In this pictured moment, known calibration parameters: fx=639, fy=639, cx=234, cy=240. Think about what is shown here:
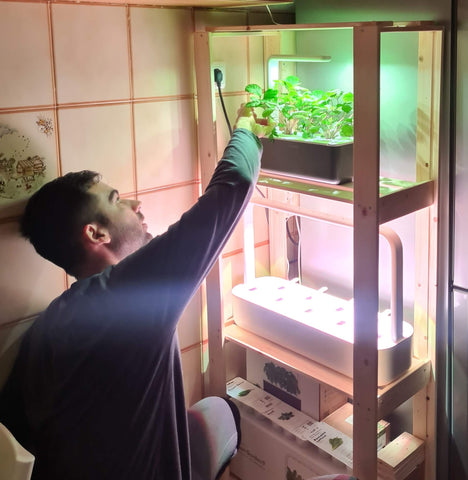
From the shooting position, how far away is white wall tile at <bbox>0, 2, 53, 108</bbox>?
1343mm

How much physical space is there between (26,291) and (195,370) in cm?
63

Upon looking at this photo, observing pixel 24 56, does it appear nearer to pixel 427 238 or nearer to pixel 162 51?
pixel 162 51

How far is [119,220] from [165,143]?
1.10 feet

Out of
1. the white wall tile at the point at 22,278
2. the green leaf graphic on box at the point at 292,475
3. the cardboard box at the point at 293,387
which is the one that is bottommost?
the green leaf graphic on box at the point at 292,475

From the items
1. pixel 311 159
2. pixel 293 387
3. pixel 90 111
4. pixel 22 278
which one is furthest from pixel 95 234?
pixel 293 387

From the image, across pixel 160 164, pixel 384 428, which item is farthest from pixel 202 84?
pixel 384 428

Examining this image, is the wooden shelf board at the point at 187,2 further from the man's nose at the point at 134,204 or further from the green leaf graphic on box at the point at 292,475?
the green leaf graphic on box at the point at 292,475

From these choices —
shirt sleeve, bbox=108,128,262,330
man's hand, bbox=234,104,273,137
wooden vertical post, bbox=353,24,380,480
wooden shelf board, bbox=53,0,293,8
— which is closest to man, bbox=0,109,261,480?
shirt sleeve, bbox=108,128,262,330

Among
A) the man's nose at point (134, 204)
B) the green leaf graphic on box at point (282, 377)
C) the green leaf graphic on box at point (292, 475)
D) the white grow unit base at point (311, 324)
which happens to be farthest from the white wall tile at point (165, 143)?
the green leaf graphic on box at point (292, 475)

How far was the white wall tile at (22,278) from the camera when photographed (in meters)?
1.42

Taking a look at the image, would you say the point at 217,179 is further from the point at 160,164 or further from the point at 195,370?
the point at 195,370

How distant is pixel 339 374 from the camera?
161 centimetres

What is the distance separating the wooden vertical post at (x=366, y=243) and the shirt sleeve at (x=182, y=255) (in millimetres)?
260

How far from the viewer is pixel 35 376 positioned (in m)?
1.38
